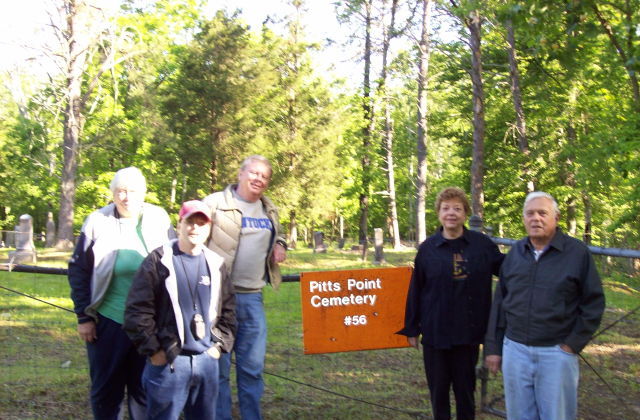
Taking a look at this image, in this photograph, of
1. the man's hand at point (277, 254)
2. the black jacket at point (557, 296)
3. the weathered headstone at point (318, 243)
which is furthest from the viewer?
the weathered headstone at point (318, 243)

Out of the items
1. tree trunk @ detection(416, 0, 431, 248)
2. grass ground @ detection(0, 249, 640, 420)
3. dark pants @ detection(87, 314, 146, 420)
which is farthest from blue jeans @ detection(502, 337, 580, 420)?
tree trunk @ detection(416, 0, 431, 248)

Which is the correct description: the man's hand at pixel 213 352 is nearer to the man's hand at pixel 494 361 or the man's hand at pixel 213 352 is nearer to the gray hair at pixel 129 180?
the gray hair at pixel 129 180

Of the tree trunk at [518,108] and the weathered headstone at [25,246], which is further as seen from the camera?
the weathered headstone at [25,246]

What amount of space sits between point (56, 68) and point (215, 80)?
6.97 meters

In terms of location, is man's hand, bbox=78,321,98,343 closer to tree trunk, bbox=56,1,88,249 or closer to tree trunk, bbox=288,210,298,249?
tree trunk, bbox=56,1,88,249

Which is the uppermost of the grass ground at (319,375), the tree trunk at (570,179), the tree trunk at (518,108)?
the tree trunk at (518,108)

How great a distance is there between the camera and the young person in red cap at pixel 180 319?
3270 millimetres

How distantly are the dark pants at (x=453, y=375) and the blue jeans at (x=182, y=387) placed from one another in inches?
53.3

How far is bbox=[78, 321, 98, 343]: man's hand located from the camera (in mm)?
3807

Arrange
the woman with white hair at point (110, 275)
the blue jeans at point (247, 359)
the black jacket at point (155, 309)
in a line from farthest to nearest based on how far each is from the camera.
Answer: the blue jeans at point (247, 359) → the woman with white hair at point (110, 275) → the black jacket at point (155, 309)

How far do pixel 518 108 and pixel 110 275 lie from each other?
56.6 ft

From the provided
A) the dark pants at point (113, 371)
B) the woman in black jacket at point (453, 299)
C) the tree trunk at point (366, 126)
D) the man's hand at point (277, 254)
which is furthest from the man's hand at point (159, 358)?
the tree trunk at point (366, 126)

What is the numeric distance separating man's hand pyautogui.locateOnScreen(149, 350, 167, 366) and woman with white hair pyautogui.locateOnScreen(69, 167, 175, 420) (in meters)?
0.60

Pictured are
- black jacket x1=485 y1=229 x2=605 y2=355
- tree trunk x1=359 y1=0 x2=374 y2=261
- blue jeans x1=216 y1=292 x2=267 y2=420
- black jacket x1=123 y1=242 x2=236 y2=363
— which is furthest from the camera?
tree trunk x1=359 y1=0 x2=374 y2=261
